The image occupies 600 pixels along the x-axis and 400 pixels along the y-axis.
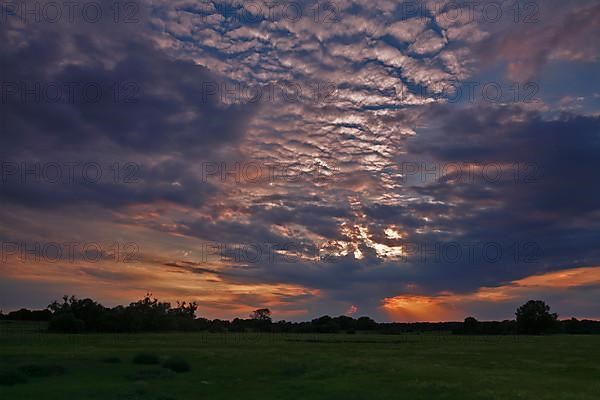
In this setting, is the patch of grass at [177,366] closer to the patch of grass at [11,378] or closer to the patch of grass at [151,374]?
the patch of grass at [151,374]

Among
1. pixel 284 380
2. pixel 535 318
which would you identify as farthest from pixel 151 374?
pixel 535 318

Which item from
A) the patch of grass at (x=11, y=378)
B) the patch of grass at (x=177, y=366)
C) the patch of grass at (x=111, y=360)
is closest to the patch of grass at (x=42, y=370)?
the patch of grass at (x=11, y=378)

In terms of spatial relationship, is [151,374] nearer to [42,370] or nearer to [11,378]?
[42,370]

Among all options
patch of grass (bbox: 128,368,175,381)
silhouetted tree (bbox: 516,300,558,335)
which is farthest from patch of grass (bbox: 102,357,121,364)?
silhouetted tree (bbox: 516,300,558,335)

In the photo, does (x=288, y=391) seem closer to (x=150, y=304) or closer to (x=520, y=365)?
(x=520, y=365)

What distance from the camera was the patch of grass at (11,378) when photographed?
112ft

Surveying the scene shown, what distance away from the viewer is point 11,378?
34844 millimetres

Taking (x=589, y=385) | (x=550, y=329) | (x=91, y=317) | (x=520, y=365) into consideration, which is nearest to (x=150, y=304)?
(x=91, y=317)

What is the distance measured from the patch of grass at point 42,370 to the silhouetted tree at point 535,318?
174m

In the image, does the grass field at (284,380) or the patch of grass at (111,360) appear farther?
the patch of grass at (111,360)

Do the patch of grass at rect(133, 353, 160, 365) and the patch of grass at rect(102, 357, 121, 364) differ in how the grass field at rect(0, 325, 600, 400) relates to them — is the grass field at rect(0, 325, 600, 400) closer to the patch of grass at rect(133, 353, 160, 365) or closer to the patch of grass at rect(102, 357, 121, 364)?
the patch of grass at rect(102, 357, 121, 364)

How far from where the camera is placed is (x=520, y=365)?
173 feet

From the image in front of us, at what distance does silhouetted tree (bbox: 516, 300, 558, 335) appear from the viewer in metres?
181

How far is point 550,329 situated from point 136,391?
182444mm
